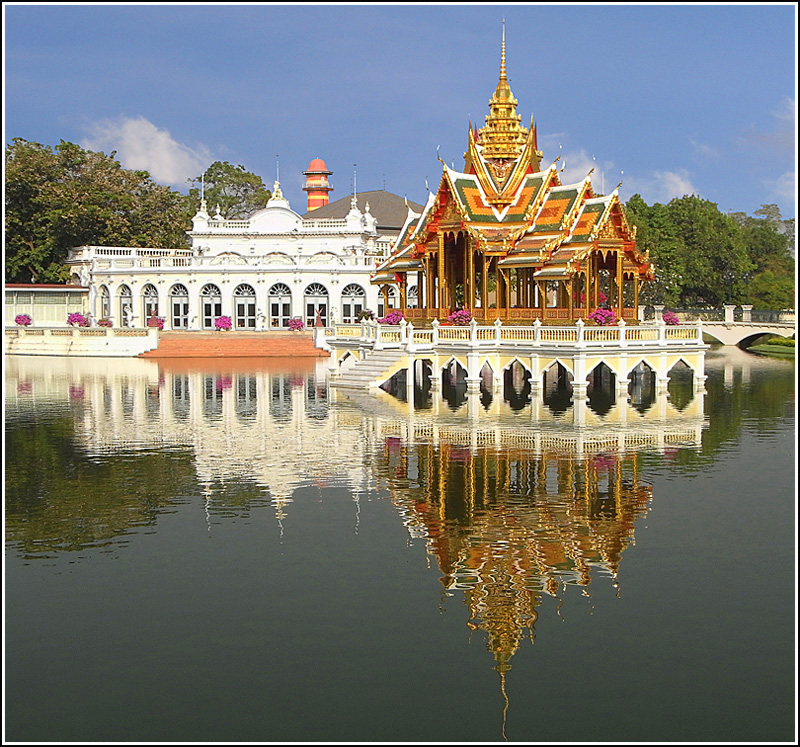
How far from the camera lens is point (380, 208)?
80938 mm

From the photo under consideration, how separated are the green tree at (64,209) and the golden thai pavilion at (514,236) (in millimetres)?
37618

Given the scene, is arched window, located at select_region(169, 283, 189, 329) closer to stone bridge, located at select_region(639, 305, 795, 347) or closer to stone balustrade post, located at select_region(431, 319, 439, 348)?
stone bridge, located at select_region(639, 305, 795, 347)

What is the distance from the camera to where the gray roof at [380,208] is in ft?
259

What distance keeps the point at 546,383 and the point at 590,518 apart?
67.8ft

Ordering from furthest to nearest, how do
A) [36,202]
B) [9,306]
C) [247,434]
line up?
[36,202] → [9,306] → [247,434]

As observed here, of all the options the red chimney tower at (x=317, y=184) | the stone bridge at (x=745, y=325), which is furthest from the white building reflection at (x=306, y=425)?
the red chimney tower at (x=317, y=184)

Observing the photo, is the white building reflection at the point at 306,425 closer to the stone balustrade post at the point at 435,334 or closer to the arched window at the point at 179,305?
the stone balustrade post at the point at 435,334

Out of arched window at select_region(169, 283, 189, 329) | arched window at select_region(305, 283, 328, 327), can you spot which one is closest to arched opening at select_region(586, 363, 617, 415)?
arched window at select_region(305, 283, 328, 327)

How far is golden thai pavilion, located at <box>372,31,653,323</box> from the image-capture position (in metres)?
32.0

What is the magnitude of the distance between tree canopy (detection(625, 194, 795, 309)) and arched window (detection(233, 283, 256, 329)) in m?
23.7

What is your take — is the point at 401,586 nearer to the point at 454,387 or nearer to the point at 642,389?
the point at 454,387

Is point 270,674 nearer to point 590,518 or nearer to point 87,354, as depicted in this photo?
point 590,518

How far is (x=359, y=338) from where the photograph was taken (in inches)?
1396

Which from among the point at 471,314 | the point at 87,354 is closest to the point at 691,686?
the point at 471,314
